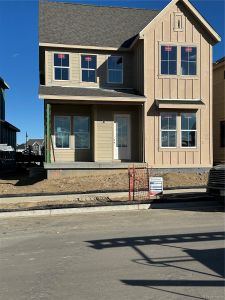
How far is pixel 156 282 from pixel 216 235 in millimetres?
3711

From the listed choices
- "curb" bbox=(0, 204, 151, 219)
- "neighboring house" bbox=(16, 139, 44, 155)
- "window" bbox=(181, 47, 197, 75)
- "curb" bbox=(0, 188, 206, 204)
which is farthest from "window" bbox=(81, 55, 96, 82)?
"neighboring house" bbox=(16, 139, 44, 155)

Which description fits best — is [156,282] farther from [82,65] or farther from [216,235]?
[82,65]

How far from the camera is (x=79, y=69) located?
22.1m

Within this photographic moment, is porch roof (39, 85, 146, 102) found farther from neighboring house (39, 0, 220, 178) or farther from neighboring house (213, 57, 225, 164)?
neighboring house (213, 57, 225, 164)

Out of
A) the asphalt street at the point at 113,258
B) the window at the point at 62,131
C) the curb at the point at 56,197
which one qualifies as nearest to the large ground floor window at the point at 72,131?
the window at the point at 62,131

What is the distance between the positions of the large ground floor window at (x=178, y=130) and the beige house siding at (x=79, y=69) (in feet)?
10.1

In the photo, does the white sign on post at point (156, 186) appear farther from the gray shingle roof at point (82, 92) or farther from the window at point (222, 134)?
the window at point (222, 134)

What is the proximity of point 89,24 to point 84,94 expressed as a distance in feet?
17.2

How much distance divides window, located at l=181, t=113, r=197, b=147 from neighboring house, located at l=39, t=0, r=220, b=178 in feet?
0.16

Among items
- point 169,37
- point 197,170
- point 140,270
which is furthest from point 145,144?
point 140,270

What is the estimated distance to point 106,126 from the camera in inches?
851

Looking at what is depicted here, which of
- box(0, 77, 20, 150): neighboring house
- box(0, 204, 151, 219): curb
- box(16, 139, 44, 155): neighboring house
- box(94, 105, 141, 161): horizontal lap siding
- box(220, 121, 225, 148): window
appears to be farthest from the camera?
box(16, 139, 44, 155): neighboring house

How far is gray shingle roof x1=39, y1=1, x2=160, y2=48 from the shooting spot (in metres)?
22.2

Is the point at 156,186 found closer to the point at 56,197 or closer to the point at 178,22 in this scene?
the point at 56,197
